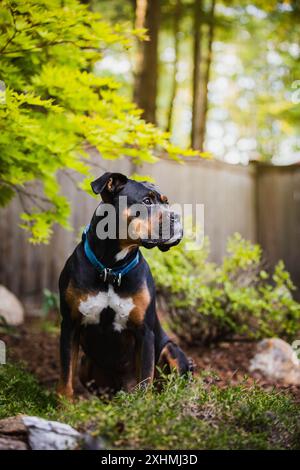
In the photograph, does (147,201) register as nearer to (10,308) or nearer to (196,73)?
(10,308)

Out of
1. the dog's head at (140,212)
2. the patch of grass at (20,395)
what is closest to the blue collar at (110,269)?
the dog's head at (140,212)

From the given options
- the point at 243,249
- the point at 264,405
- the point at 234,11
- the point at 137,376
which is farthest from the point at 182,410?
the point at 234,11

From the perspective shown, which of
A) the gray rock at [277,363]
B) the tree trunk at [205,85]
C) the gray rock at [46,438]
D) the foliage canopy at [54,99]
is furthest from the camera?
the tree trunk at [205,85]

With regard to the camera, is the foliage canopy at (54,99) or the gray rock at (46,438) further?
the foliage canopy at (54,99)

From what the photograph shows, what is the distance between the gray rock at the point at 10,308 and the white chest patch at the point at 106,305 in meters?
3.69

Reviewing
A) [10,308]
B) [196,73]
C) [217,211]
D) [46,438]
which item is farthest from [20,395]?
[196,73]

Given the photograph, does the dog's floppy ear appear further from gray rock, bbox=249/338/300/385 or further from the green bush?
gray rock, bbox=249/338/300/385

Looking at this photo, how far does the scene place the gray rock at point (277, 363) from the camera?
5.73 m

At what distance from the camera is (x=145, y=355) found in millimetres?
3920

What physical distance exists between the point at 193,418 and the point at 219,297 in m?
3.40

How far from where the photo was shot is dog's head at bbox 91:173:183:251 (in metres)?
3.72

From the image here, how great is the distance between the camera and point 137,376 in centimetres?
398

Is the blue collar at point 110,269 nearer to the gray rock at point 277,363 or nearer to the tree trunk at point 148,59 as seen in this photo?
the gray rock at point 277,363

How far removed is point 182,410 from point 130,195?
1455 mm
